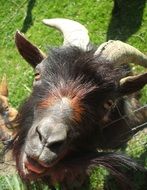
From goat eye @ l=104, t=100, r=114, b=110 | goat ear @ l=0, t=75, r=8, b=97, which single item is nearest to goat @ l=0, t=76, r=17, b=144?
goat ear @ l=0, t=75, r=8, b=97

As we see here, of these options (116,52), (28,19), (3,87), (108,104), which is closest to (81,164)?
(108,104)

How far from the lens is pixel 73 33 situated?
23.4 ft

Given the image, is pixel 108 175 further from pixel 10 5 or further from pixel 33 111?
pixel 10 5

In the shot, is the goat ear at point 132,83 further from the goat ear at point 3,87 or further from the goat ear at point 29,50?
the goat ear at point 3,87

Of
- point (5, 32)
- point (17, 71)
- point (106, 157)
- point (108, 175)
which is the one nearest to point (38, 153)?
point (106, 157)

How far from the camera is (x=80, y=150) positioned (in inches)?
229

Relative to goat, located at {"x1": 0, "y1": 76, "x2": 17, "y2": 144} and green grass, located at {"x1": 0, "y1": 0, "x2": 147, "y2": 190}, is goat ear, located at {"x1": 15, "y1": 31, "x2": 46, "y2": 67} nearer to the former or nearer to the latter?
goat, located at {"x1": 0, "y1": 76, "x2": 17, "y2": 144}

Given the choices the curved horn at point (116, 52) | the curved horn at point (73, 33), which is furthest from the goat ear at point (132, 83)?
the curved horn at point (73, 33)

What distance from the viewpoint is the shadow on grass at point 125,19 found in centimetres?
1016

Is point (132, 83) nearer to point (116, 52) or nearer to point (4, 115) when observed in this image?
point (116, 52)

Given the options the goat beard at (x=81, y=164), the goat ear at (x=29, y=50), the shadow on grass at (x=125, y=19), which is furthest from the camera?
the shadow on grass at (x=125, y=19)

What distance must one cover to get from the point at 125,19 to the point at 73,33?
3.52 meters

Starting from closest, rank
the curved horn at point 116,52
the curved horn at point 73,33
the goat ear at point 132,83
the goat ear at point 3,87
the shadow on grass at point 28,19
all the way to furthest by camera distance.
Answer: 1. the goat ear at point 132,83
2. the curved horn at point 116,52
3. the curved horn at point 73,33
4. the goat ear at point 3,87
5. the shadow on grass at point 28,19

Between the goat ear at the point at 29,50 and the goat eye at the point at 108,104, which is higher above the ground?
the goat ear at the point at 29,50
